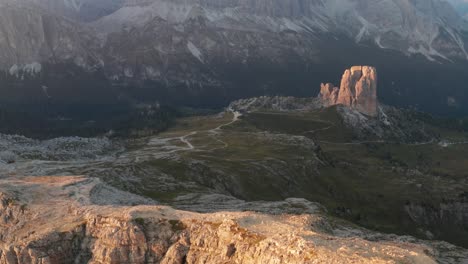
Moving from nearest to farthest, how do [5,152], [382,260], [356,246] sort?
[382,260]
[356,246]
[5,152]

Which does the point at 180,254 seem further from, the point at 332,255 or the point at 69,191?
the point at 69,191

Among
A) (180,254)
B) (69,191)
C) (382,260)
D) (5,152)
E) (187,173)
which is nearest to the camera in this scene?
(382,260)

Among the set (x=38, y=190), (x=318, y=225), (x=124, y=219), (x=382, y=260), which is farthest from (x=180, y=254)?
(x=38, y=190)

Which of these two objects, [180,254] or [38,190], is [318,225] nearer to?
[180,254]

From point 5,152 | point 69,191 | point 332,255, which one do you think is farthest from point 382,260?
point 5,152

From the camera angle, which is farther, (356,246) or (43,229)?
(43,229)

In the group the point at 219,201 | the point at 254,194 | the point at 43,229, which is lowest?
Result: the point at 254,194

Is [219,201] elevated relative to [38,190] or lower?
lower
